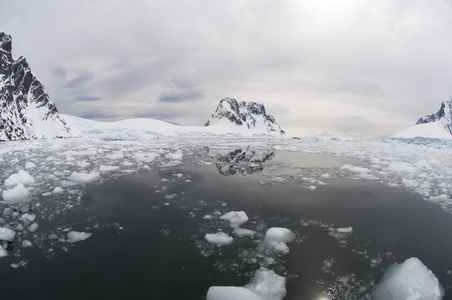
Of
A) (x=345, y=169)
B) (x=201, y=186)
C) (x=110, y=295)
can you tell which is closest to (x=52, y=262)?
(x=110, y=295)

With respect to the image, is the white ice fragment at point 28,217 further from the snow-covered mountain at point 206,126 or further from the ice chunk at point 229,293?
the snow-covered mountain at point 206,126

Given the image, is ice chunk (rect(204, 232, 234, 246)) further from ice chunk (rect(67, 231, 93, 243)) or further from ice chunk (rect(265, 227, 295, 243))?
ice chunk (rect(67, 231, 93, 243))

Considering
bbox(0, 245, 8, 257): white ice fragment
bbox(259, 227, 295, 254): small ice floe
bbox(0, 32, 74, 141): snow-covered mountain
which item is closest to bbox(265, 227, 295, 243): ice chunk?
bbox(259, 227, 295, 254): small ice floe

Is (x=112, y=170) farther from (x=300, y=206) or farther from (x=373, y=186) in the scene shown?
(x=373, y=186)

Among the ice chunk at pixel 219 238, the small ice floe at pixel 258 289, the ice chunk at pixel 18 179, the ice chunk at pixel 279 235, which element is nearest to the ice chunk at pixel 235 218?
the ice chunk at pixel 219 238

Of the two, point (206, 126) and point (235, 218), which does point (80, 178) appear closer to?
point (235, 218)
